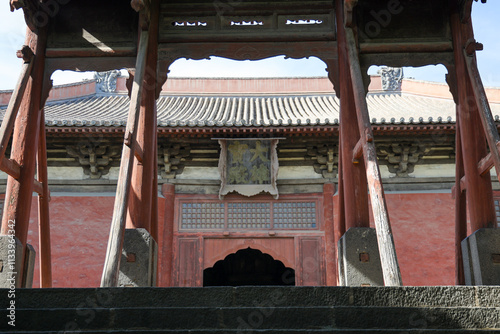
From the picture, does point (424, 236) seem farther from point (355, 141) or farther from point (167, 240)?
point (355, 141)

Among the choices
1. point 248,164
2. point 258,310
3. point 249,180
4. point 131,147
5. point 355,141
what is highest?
point 248,164

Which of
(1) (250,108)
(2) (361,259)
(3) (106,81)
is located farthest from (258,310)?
(3) (106,81)

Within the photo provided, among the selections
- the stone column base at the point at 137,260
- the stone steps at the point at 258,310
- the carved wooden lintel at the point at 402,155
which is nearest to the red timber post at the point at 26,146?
the stone column base at the point at 137,260

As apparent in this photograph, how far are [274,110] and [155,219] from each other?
8.46 metres

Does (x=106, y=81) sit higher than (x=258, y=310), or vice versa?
(x=106, y=81)

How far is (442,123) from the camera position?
31.3ft

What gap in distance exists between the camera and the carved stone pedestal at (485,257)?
17.5 feet

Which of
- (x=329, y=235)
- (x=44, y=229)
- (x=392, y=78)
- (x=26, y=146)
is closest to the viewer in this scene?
(x=26, y=146)

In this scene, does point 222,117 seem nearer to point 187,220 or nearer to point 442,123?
point 187,220

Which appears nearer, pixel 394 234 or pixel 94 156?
pixel 394 234

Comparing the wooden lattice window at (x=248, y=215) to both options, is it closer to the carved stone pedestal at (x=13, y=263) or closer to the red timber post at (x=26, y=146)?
the red timber post at (x=26, y=146)

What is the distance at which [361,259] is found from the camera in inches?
215

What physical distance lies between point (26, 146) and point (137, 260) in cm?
173

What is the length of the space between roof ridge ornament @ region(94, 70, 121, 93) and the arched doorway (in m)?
6.32
